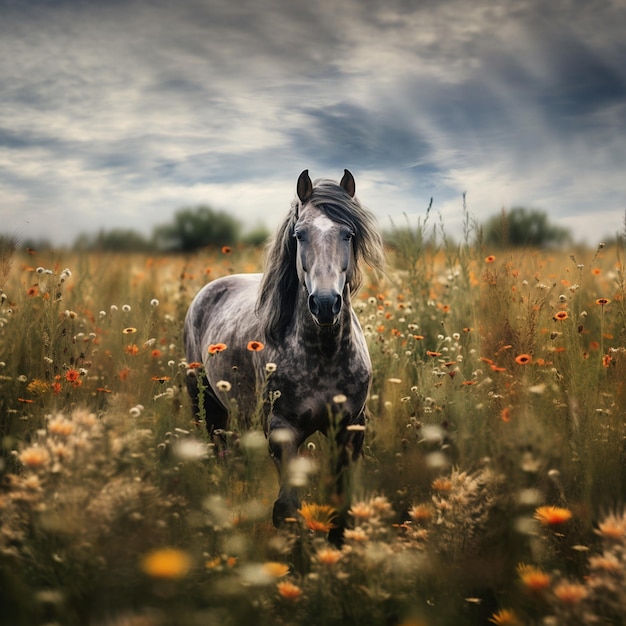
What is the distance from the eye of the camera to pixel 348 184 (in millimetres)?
3492

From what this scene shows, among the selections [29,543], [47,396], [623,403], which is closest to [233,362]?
[47,396]

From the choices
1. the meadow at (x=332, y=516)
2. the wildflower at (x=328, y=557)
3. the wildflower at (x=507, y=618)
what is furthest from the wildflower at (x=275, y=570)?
the wildflower at (x=507, y=618)

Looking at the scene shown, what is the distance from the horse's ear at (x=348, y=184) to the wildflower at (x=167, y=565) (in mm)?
2220

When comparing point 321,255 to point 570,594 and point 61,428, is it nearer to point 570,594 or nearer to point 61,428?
point 61,428

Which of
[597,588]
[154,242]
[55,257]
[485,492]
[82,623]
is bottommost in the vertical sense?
[82,623]

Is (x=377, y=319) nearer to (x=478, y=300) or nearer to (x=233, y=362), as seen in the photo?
(x=478, y=300)

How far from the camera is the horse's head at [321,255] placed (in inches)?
111

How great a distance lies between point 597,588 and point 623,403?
1794 millimetres

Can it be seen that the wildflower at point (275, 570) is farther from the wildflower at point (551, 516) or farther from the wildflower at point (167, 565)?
the wildflower at point (551, 516)

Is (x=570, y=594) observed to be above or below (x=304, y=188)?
below

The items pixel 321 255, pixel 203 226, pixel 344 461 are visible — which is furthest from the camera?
pixel 203 226

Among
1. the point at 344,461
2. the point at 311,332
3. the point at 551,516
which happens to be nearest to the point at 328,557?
the point at 551,516

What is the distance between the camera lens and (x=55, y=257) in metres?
5.60

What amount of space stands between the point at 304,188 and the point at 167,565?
2155 millimetres
